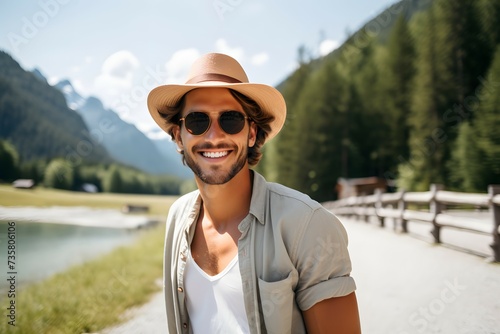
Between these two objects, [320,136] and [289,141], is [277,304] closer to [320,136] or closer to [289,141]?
[320,136]

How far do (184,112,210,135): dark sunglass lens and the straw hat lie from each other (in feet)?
0.51

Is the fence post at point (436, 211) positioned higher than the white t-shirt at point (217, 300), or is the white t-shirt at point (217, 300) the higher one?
the white t-shirt at point (217, 300)

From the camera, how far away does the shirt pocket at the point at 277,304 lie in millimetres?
1548

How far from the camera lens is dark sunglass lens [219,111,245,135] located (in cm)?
196

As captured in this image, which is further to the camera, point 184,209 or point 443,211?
point 443,211

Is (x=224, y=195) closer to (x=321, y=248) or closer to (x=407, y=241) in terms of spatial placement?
(x=321, y=248)

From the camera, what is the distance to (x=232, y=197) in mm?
2027

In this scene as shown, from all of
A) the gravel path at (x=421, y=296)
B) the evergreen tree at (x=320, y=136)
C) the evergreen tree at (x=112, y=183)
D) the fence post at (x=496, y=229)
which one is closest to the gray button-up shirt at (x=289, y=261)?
the gravel path at (x=421, y=296)

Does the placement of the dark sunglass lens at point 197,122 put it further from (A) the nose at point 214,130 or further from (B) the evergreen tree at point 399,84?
(B) the evergreen tree at point 399,84

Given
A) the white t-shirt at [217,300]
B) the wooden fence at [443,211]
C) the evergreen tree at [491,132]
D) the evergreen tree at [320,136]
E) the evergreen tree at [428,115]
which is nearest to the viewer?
the white t-shirt at [217,300]

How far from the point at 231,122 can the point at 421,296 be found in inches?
119

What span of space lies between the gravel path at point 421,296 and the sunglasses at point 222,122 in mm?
2256

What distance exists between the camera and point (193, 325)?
1.89m

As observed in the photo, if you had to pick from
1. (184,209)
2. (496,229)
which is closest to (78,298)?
(184,209)
